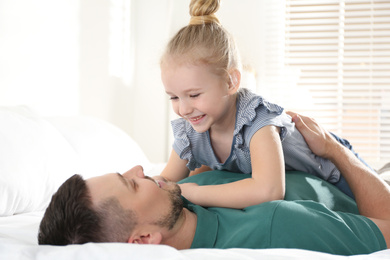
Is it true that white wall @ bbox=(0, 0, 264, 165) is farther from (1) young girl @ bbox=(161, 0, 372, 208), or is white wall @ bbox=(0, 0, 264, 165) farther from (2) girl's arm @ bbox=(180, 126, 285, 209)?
(2) girl's arm @ bbox=(180, 126, 285, 209)

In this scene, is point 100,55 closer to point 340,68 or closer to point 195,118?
point 195,118

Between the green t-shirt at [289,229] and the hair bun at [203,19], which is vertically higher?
the hair bun at [203,19]

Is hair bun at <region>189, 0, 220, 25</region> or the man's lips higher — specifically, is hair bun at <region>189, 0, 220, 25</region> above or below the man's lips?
above

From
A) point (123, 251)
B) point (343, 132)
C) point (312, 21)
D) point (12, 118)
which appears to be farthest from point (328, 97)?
point (123, 251)

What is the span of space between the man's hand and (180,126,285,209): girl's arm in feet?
0.94

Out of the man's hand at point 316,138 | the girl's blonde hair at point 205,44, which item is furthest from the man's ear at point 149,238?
the man's hand at point 316,138

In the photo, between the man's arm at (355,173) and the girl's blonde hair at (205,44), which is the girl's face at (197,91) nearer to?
the girl's blonde hair at (205,44)

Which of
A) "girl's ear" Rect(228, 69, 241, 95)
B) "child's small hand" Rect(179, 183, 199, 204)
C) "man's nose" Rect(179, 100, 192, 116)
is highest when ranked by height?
"girl's ear" Rect(228, 69, 241, 95)

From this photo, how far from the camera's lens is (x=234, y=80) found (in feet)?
4.66

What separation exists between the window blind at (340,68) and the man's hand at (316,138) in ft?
8.05

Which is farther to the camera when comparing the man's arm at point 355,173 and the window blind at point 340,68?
the window blind at point 340,68

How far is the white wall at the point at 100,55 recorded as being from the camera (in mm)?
2137

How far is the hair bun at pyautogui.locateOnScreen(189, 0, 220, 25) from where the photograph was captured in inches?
56.9

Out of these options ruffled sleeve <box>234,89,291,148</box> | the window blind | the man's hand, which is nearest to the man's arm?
the man's hand
